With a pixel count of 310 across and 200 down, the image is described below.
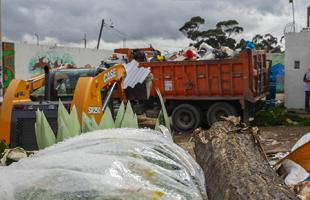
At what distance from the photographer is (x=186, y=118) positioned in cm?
1189

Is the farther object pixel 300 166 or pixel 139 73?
pixel 139 73

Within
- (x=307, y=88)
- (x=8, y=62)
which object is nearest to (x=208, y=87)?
(x=307, y=88)

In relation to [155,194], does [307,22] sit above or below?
above

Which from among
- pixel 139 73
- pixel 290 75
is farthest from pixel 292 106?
pixel 139 73

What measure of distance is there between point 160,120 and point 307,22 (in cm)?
1459

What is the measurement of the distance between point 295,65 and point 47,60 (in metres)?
11.6

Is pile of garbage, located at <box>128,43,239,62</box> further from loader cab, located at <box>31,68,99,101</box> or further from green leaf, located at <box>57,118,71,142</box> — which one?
green leaf, located at <box>57,118,71,142</box>

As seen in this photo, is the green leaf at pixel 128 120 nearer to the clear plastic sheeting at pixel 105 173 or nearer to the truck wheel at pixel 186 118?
the clear plastic sheeting at pixel 105 173

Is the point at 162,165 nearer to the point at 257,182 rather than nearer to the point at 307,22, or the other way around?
the point at 257,182

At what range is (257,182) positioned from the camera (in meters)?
2.28

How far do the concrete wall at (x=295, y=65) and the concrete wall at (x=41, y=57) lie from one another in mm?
11019

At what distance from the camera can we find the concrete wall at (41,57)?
19391mm

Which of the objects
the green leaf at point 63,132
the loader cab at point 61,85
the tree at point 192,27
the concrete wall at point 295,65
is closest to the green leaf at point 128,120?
the green leaf at point 63,132

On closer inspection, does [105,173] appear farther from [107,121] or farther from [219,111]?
[219,111]
